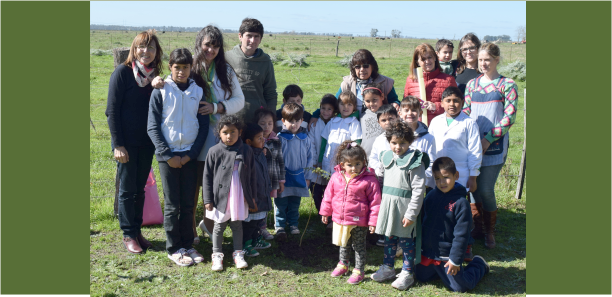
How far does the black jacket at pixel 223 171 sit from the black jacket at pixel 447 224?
1.60 meters

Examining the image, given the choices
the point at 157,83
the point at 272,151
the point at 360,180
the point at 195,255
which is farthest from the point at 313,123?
the point at 195,255

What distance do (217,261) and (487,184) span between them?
111 inches

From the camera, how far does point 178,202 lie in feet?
14.0

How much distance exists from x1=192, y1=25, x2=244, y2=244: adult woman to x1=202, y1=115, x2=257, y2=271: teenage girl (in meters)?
0.24

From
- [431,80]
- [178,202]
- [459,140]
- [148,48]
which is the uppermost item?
[148,48]

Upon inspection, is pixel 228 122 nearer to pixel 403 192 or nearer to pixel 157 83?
pixel 157 83

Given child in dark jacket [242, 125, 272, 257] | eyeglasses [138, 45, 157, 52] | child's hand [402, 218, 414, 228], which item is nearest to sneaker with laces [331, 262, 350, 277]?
child's hand [402, 218, 414, 228]

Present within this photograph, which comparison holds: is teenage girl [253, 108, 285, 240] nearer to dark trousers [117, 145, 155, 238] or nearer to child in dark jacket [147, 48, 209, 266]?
child in dark jacket [147, 48, 209, 266]

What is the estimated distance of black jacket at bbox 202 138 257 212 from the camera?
4.11m

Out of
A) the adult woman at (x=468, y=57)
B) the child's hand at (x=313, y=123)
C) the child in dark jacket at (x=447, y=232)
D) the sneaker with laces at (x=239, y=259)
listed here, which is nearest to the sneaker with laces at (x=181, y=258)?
the sneaker with laces at (x=239, y=259)

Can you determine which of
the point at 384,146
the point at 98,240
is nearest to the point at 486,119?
the point at 384,146

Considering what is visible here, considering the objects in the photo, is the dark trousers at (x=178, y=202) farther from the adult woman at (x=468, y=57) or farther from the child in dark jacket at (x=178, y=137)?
the adult woman at (x=468, y=57)

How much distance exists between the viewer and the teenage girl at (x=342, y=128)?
4668 mm

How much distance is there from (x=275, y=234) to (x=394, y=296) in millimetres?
1710
